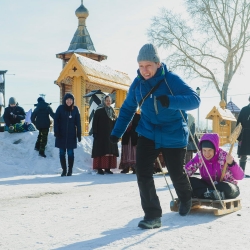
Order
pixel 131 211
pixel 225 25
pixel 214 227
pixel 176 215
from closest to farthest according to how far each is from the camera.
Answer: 1. pixel 214 227
2. pixel 176 215
3. pixel 131 211
4. pixel 225 25

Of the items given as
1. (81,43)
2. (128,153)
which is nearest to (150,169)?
(128,153)

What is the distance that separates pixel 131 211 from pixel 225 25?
91.8 feet

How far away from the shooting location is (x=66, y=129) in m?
8.89

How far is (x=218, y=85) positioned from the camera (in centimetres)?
3209

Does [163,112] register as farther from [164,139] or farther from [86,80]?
[86,80]

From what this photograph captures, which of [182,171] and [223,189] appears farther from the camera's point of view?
[223,189]

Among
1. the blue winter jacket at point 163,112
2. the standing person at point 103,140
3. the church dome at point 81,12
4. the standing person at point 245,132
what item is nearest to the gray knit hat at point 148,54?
the blue winter jacket at point 163,112

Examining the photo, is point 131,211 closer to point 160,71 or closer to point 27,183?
point 160,71

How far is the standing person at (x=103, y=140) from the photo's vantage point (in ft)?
31.6

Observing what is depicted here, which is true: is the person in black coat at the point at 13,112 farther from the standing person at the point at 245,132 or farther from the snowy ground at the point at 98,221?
the standing person at the point at 245,132

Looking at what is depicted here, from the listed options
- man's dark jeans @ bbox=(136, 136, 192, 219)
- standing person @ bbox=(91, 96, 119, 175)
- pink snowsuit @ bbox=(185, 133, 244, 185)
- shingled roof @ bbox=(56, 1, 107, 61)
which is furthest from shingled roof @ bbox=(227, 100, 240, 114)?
man's dark jeans @ bbox=(136, 136, 192, 219)

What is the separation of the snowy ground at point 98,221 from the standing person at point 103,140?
2.19m

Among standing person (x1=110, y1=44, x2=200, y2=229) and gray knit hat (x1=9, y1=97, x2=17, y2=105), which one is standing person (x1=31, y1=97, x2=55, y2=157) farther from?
standing person (x1=110, y1=44, x2=200, y2=229)

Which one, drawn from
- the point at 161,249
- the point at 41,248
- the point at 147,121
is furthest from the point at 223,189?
the point at 41,248
